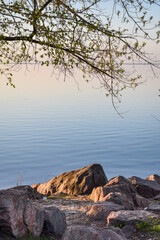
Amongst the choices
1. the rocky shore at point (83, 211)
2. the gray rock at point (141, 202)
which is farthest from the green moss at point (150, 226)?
the gray rock at point (141, 202)

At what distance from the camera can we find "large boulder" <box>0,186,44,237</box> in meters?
8.15

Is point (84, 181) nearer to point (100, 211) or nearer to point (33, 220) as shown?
point (100, 211)

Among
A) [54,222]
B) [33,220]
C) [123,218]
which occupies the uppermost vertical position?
[33,220]

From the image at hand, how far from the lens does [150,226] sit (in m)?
9.46

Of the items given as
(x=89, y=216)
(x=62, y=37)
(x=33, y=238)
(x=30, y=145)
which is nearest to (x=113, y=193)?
(x=89, y=216)

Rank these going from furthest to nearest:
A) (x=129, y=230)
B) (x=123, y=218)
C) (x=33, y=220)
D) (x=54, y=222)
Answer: (x=123, y=218) → (x=129, y=230) → (x=54, y=222) → (x=33, y=220)

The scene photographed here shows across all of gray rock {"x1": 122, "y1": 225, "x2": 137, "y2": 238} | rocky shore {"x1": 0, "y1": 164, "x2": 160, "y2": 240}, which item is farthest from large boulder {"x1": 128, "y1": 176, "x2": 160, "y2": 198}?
gray rock {"x1": 122, "y1": 225, "x2": 137, "y2": 238}

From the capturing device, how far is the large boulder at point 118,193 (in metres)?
11.5

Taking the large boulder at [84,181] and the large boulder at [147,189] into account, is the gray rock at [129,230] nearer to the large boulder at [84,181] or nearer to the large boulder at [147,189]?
the large boulder at [147,189]

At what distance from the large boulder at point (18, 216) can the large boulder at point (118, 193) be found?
11.7ft

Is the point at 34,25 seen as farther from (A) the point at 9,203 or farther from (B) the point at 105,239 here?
(B) the point at 105,239

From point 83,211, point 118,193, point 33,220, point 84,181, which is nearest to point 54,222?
point 33,220

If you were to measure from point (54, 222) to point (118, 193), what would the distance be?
3440 millimetres

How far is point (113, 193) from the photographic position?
1179 centimetres
